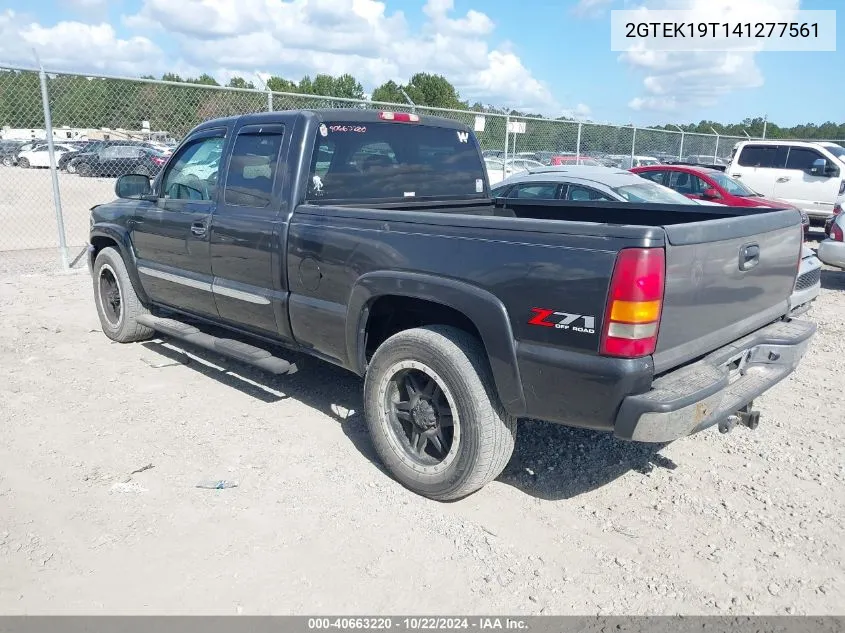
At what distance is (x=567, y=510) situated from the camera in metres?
3.52

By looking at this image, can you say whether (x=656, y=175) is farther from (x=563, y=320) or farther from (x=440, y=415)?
(x=563, y=320)

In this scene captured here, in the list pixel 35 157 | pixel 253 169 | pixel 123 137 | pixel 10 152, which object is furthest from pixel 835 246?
pixel 35 157

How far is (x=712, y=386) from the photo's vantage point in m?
2.94

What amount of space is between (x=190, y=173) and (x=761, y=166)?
13319 mm

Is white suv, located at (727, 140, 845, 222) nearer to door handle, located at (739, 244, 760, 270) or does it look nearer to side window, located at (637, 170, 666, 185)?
side window, located at (637, 170, 666, 185)

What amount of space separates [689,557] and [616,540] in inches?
12.8

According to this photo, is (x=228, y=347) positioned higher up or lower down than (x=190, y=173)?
lower down

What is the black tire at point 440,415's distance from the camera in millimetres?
3260

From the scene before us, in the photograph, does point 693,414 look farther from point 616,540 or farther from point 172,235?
point 172,235

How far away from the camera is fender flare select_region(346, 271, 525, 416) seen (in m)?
3.04

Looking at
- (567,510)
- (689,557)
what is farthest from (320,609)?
(689,557)

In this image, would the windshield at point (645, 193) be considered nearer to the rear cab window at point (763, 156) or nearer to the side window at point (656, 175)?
the side window at point (656, 175)

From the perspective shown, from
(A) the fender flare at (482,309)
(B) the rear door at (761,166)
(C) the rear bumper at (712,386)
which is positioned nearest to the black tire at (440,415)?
(A) the fender flare at (482,309)

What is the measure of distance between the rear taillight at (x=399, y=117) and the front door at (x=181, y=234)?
1148 millimetres
